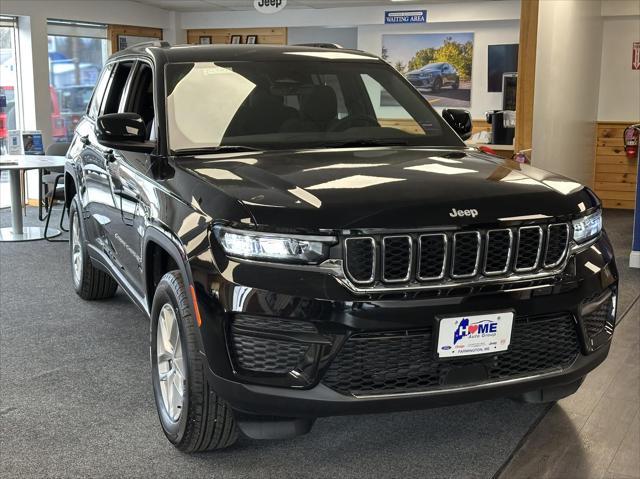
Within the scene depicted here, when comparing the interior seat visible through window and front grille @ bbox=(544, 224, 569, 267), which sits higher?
the interior seat visible through window

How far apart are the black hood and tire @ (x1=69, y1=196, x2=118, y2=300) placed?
7.17 feet

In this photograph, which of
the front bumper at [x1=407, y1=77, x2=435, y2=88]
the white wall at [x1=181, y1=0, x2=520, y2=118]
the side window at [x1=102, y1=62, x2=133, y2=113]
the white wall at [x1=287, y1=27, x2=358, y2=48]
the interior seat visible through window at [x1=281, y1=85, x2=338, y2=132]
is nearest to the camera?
the interior seat visible through window at [x1=281, y1=85, x2=338, y2=132]

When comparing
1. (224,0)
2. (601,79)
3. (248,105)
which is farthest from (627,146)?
(248,105)

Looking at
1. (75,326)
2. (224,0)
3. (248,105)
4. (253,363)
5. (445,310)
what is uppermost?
(224,0)

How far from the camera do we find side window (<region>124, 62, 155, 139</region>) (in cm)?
345

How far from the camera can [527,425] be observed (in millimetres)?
3143

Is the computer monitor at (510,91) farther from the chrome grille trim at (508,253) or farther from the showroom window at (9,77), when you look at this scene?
the showroom window at (9,77)

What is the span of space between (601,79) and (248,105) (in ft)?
26.5

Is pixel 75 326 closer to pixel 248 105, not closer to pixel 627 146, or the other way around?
pixel 248 105

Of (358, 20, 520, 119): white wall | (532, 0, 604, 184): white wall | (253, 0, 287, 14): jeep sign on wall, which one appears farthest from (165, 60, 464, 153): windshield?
(358, 20, 520, 119): white wall

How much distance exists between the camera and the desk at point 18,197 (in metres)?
7.46

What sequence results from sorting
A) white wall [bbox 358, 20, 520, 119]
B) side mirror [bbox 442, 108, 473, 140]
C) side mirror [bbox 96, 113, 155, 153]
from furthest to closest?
white wall [bbox 358, 20, 520, 119]
side mirror [bbox 442, 108, 473, 140]
side mirror [bbox 96, 113, 155, 153]

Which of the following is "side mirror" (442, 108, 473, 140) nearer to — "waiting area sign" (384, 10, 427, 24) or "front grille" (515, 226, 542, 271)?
"front grille" (515, 226, 542, 271)

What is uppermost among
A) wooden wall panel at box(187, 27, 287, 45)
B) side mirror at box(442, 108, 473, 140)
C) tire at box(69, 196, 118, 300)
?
wooden wall panel at box(187, 27, 287, 45)
